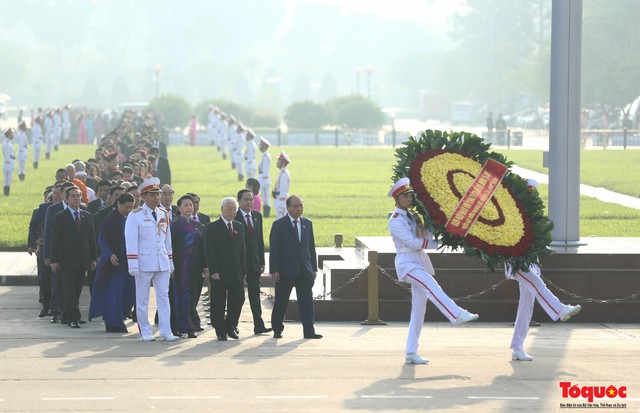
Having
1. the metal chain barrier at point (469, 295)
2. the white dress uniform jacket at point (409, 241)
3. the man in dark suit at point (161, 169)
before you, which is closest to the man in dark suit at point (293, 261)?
the metal chain barrier at point (469, 295)

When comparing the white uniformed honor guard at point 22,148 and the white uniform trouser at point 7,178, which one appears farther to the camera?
the white uniformed honor guard at point 22,148

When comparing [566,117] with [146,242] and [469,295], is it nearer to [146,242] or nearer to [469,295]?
[469,295]

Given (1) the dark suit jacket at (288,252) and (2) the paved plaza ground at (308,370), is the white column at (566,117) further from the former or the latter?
(1) the dark suit jacket at (288,252)

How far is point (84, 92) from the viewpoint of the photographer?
155000 millimetres

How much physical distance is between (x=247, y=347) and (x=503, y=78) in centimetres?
10694

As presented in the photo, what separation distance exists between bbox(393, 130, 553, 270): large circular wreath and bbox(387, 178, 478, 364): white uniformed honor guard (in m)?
0.16

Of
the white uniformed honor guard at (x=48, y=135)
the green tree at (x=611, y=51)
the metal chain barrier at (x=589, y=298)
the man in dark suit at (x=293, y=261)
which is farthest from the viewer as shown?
the green tree at (x=611, y=51)

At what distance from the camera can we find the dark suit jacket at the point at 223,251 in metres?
14.7

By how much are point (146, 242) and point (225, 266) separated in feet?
2.70

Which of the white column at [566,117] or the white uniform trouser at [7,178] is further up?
the white column at [566,117]

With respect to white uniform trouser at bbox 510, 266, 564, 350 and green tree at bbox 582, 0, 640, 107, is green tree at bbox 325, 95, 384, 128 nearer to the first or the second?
green tree at bbox 582, 0, 640, 107

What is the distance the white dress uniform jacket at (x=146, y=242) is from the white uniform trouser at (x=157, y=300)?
0.37 feet

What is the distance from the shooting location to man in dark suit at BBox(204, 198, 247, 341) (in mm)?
14672

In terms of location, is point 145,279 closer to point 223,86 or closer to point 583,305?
point 583,305
